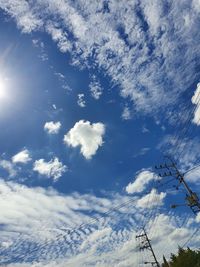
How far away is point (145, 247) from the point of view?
43.3 m

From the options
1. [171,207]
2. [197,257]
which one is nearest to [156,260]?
[197,257]

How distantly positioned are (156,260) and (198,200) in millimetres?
22879

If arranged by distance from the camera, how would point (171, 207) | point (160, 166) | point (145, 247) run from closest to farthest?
point (171, 207), point (160, 166), point (145, 247)

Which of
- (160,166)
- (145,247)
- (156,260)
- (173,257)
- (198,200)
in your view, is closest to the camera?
(198,200)

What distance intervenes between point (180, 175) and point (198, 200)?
2.95m

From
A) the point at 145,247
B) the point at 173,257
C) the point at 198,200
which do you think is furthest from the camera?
the point at 173,257

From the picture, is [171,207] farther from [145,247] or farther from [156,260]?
[145,247]

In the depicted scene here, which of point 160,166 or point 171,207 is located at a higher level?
point 160,166

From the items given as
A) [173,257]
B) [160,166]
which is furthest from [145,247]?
[160,166]

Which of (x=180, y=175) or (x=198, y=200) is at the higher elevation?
(x=180, y=175)

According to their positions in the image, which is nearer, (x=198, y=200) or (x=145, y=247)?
(x=198, y=200)

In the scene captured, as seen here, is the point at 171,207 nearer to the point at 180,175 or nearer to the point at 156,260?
the point at 180,175

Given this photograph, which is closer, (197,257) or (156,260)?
(156,260)

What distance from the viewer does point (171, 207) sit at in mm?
21828
